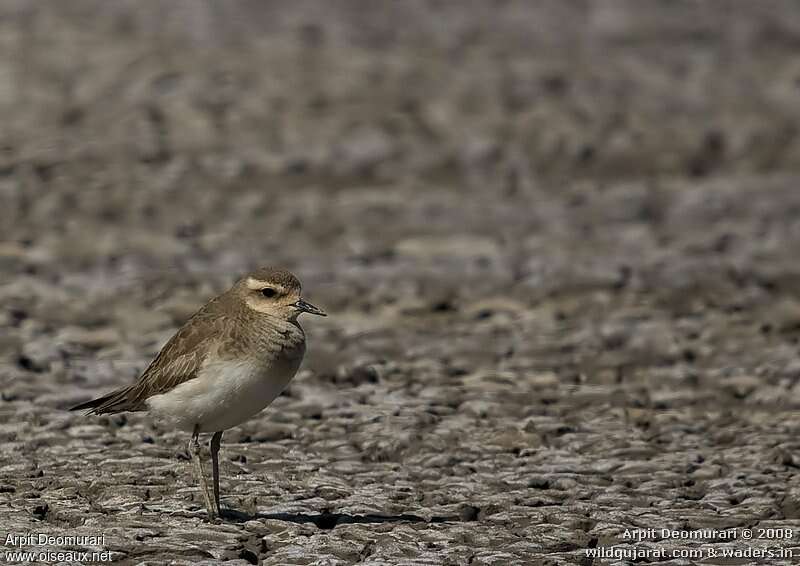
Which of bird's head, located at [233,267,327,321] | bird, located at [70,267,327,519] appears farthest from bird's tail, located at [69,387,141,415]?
bird's head, located at [233,267,327,321]

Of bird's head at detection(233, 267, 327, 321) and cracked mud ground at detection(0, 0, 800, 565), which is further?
cracked mud ground at detection(0, 0, 800, 565)

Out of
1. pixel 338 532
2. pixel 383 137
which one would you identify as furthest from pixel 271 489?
pixel 383 137

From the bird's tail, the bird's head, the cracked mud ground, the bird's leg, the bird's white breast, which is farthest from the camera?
the cracked mud ground

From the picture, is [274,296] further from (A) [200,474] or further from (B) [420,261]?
(B) [420,261]

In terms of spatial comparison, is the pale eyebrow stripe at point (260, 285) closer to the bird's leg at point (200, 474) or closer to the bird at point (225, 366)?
the bird at point (225, 366)

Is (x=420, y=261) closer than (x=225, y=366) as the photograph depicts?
No

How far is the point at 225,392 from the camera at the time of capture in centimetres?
830

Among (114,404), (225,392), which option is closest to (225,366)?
(225,392)

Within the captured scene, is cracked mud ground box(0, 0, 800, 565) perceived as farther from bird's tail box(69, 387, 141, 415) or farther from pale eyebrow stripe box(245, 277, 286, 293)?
pale eyebrow stripe box(245, 277, 286, 293)

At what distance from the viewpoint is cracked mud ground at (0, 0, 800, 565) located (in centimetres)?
912

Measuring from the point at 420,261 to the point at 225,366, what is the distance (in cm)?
675

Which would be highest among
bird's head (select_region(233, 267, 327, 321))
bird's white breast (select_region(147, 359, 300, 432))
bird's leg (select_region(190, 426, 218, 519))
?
bird's head (select_region(233, 267, 327, 321))

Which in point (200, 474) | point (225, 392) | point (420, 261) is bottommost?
point (200, 474)

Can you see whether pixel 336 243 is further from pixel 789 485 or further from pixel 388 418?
pixel 789 485
